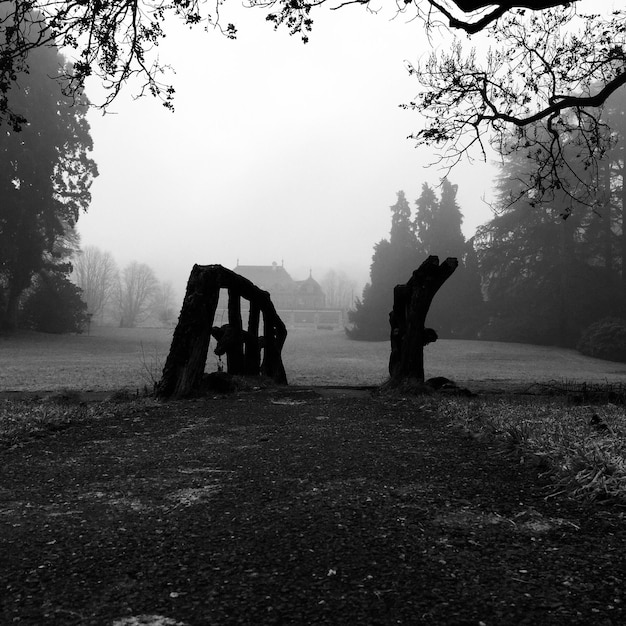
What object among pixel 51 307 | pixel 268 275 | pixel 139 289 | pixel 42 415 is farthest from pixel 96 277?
pixel 42 415

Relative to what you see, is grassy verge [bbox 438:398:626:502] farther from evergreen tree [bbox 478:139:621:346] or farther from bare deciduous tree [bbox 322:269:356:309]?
bare deciduous tree [bbox 322:269:356:309]

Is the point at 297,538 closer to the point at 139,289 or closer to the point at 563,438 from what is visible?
the point at 563,438

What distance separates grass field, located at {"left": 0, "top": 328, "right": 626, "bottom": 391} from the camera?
14.4 m

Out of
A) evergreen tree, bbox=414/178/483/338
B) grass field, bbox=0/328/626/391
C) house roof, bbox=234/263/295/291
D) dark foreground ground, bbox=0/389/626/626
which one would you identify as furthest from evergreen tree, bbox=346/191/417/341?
house roof, bbox=234/263/295/291

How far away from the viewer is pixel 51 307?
33094mm

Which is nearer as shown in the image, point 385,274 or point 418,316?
point 418,316

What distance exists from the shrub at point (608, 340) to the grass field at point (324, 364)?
75 cm

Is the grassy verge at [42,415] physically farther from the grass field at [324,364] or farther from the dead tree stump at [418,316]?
the dead tree stump at [418,316]

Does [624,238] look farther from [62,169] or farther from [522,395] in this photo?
[62,169]

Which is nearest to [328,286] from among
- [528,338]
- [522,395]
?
[528,338]

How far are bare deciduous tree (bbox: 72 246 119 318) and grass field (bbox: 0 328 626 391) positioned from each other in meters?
42.8

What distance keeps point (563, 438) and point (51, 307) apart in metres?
33.7

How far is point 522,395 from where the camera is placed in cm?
999

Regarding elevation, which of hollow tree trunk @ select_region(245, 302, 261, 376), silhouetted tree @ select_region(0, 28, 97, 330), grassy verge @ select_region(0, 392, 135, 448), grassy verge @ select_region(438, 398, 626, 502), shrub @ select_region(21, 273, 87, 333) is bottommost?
grassy verge @ select_region(0, 392, 135, 448)
